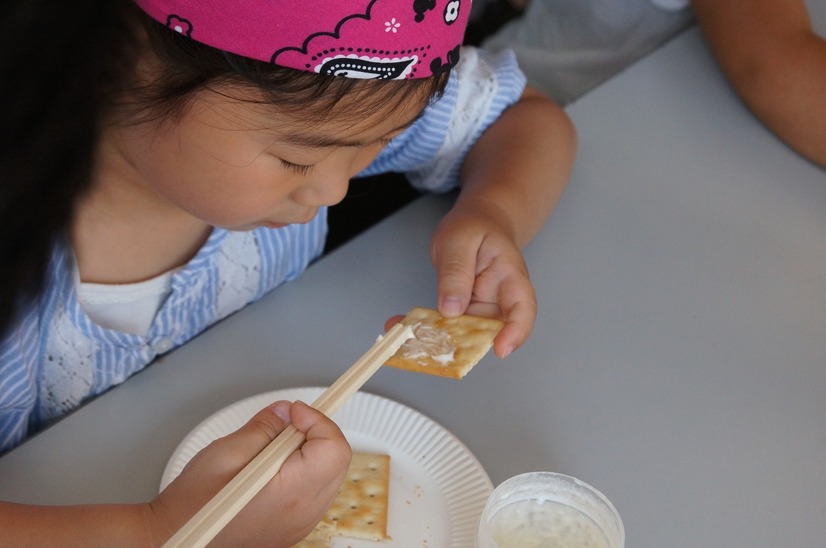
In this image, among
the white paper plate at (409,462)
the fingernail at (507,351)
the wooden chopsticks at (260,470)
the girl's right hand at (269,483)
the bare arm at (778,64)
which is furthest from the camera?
the bare arm at (778,64)

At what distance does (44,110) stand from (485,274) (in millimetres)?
542

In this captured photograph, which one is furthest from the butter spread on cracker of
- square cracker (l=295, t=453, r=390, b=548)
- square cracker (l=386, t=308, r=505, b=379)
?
square cracker (l=295, t=453, r=390, b=548)

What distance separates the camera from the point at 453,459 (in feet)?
3.08

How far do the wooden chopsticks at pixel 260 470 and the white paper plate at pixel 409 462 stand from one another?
87mm

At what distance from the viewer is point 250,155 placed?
88cm

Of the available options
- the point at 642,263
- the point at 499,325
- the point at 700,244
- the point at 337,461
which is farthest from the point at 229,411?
the point at 700,244

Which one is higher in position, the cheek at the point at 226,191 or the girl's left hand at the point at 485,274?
the cheek at the point at 226,191

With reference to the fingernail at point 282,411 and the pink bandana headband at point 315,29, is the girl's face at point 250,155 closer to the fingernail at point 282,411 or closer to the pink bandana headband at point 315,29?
the pink bandana headband at point 315,29

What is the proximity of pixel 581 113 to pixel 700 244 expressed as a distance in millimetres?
349

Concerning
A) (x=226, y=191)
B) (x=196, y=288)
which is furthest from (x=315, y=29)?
(x=196, y=288)

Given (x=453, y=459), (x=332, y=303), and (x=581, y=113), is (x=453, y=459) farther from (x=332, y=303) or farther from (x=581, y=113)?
(x=581, y=113)

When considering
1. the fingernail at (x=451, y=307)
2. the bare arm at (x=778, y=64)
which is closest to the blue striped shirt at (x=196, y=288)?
the fingernail at (x=451, y=307)

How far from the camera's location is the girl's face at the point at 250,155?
862 mm

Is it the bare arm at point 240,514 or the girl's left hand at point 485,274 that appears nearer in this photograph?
the bare arm at point 240,514
